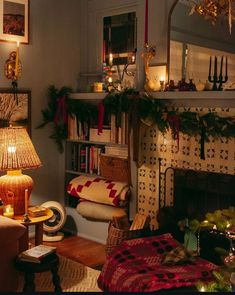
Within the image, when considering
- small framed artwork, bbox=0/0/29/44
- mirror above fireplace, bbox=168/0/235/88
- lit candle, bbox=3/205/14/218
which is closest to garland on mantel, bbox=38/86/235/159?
mirror above fireplace, bbox=168/0/235/88

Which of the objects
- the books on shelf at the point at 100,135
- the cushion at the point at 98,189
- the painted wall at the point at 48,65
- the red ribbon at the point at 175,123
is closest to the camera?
the red ribbon at the point at 175,123

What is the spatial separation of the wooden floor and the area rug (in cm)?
17

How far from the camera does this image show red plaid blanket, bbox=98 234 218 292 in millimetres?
2799

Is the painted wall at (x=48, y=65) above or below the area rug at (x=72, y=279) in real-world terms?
above

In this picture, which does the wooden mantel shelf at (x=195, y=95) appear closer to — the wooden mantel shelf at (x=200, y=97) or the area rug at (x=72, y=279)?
the wooden mantel shelf at (x=200, y=97)

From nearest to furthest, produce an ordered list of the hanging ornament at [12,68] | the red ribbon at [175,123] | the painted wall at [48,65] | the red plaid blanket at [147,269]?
the red plaid blanket at [147,269] → the red ribbon at [175,123] → the hanging ornament at [12,68] → the painted wall at [48,65]

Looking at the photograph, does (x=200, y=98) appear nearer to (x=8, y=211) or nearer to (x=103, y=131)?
(x=103, y=131)

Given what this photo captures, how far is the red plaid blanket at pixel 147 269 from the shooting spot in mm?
2799


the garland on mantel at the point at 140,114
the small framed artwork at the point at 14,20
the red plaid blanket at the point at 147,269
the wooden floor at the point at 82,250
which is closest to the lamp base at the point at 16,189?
the wooden floor at the point at 82,250

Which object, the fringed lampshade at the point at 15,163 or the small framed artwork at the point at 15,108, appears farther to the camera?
the small framed artwork at the point at 15,108

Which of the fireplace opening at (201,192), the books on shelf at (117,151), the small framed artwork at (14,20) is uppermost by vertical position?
the small framed artwork at (14,20)

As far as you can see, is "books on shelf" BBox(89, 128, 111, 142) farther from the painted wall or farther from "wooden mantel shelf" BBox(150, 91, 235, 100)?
"wooden mantel shelf" BBox(150, 91, 235, 100)

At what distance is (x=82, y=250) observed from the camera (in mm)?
4395

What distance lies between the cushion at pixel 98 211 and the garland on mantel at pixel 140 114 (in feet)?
2.40
